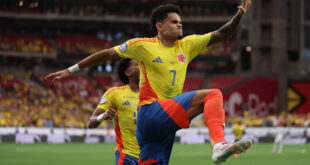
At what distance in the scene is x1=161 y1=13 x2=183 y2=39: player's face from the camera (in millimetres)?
6676

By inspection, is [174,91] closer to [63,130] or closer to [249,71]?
[63,130]

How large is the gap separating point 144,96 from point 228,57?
5155 cm

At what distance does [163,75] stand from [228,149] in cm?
156

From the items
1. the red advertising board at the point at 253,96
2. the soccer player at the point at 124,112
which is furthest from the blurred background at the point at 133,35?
the soccer player at the point at 124,112

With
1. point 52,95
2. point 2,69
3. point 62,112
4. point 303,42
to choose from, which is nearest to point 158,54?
point 62,112

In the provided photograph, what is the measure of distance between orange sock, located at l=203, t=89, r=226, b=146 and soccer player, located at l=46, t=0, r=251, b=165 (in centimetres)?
24

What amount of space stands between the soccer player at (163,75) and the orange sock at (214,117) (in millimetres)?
240

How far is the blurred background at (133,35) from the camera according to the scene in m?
50.8

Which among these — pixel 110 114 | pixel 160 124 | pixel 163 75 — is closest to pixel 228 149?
pixel 160 124

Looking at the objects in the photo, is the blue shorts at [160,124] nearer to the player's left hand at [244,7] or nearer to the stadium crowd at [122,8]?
the player's left hand at [244,7]

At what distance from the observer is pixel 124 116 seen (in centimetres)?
856

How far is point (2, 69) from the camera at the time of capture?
52719 mm

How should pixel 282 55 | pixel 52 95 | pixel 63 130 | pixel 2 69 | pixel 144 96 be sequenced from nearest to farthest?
pixel 144 96, pixel 63 130, pixel 52 95, pixel 2 69, pixel 282 55

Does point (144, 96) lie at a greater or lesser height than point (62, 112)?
greater
